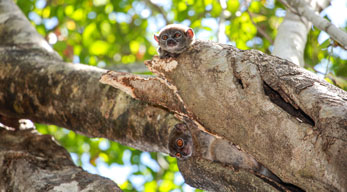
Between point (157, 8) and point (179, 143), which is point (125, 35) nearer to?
point (157, 8)

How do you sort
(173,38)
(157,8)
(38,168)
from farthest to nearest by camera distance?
(157,8) < (173,38) < (38,168)

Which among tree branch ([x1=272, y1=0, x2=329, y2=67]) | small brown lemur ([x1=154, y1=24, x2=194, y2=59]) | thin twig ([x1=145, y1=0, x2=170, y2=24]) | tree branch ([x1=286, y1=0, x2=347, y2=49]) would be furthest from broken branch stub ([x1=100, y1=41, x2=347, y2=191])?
thin twig ([x1=145, y1=0, x2=170, y2=24])

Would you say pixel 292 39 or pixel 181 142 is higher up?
pixel 292 39

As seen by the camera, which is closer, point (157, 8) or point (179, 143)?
point (179, 143)

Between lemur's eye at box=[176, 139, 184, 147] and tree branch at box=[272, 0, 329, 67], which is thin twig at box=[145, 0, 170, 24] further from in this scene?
lemur's eye at box=[176, 139, 184, 147]

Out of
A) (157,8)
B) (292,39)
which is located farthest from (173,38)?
(157,8)

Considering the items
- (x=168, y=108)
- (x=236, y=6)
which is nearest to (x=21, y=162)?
(x=168, y=108)

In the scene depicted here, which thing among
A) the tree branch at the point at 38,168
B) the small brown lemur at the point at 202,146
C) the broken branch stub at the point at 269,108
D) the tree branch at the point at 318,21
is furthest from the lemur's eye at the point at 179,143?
the tree branch at the point at 318,21

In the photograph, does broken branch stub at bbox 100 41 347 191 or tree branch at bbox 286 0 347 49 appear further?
tree branch at bbox 286 0 347 49

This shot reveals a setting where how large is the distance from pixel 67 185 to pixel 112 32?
458 centimetres

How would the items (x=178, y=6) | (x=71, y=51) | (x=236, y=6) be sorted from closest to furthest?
(x=236, y=6) → (x=178, y=6) → (x=71, y=51)

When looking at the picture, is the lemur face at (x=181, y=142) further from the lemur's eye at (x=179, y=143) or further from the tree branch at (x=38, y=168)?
the tree branch at (x=38, y=168)

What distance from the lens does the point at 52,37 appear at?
17.5 ft

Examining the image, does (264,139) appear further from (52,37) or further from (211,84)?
(52,37)
